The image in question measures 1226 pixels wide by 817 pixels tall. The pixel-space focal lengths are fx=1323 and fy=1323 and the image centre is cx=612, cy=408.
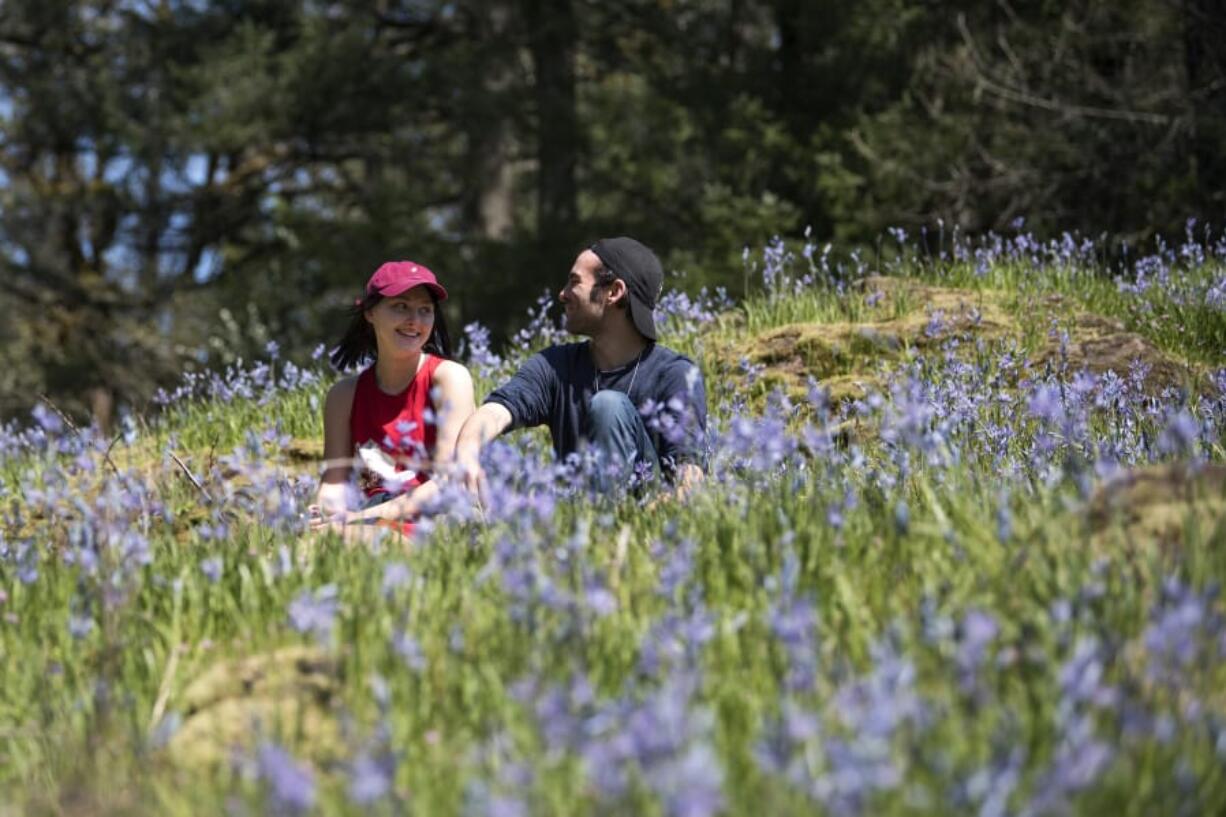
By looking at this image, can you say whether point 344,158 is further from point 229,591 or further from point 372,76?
point 229,591

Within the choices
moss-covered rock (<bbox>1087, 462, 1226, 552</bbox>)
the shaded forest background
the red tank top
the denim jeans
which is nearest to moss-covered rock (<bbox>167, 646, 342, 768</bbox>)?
the denim jeans

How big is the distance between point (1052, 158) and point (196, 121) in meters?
11.3

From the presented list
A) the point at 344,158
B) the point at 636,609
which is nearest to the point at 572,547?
the point at 636,609

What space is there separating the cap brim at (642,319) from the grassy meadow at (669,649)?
1.07 m

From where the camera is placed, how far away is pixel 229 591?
366 centimetres

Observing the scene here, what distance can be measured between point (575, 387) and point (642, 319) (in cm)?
40

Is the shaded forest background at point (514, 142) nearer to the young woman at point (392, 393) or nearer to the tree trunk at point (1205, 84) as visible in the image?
the tree trunk at point (1205, 84)

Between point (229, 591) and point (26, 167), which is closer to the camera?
point (229, 591)

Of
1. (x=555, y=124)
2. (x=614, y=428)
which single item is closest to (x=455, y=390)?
(x=614, y=428)

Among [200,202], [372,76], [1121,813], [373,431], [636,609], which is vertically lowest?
[1121,813]

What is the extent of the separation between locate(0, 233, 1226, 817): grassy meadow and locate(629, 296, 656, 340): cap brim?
107 cm

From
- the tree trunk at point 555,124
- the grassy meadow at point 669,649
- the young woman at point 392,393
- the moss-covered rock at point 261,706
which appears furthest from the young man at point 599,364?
the tree trunk at point 555,124

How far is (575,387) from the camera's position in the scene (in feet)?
17.9

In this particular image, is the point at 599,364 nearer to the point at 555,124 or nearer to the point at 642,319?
the point at 642,319
